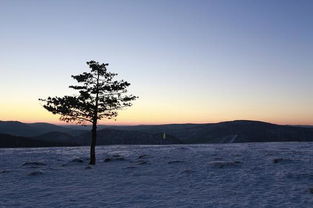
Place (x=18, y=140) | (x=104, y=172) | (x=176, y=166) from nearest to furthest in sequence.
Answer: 1. (x=104, y=172)
2. (x=176, y=166)
3. (x=18, y=140)

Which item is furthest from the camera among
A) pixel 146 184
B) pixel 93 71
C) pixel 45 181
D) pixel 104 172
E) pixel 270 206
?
pixel 93 71

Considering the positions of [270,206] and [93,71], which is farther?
[93,71]

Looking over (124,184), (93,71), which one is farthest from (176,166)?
(93,71)

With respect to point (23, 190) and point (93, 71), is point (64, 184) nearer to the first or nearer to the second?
point (23, 190)

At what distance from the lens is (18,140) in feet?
552

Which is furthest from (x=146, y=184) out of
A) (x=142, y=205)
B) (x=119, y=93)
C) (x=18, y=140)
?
(x=18, y=140)

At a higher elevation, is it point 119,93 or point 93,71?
point 93,71

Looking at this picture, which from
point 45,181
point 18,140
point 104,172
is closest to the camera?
point 45,181

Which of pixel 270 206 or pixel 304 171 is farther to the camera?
pixel 304 171

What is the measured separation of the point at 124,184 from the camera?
2069 centimetres

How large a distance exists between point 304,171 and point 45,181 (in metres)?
18.6

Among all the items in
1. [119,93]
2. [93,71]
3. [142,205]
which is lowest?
[142,205]

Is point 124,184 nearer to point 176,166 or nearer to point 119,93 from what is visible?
point 176,166

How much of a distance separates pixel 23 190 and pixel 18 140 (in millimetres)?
163255
